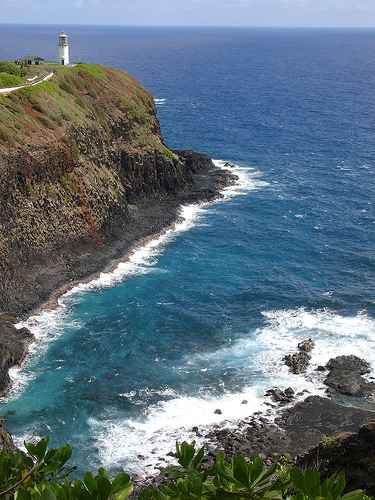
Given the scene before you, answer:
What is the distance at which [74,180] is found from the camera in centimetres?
6272

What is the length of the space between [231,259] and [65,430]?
108 feet

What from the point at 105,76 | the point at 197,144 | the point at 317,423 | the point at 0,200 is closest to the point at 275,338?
the point at 317,423

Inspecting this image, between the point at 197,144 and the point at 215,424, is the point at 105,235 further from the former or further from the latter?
the point at 197,144

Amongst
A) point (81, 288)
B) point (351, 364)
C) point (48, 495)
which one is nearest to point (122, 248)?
point (81, 288)

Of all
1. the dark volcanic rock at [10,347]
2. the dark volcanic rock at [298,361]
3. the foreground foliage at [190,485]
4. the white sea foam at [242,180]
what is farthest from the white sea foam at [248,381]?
the white sea foam at [242,180]

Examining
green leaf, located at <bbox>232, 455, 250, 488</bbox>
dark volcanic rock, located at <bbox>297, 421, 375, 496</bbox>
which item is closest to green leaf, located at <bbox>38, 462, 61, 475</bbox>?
green leaf, located at <bbox>232, 455, 250, 488</bbox>

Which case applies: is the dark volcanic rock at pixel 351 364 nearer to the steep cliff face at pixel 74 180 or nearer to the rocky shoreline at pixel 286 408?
the rocky shoreline at pixel 286 408

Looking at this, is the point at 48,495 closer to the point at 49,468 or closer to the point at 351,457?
the point at 49,468

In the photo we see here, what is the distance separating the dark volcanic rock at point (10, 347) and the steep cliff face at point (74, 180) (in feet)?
10.7

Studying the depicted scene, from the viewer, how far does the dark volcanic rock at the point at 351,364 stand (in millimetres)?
44219

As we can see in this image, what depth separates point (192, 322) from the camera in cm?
5100

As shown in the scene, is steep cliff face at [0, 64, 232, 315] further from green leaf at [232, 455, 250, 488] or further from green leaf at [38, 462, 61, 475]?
green leaf at [232, 455, 250, 488]

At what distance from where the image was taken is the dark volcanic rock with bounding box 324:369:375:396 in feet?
137

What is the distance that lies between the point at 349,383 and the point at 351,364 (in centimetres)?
259
